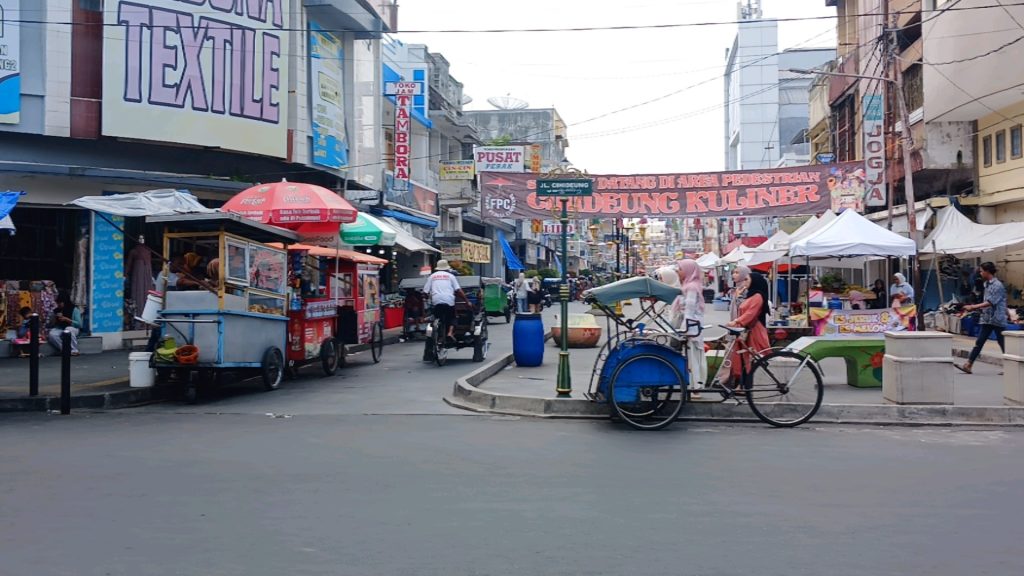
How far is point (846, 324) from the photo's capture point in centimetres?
1388

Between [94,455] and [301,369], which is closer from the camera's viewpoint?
[94,455]

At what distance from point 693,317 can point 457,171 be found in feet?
101

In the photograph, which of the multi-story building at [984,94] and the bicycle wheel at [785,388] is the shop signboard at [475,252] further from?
the bicycle wheel at [785,388]

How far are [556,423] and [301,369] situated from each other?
8012 millimetres

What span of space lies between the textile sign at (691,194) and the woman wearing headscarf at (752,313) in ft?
35.5

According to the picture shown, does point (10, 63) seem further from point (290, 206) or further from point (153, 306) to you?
point (153, 306)

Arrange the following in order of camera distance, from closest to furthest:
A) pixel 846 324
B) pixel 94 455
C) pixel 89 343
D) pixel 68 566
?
pixel 68 566
pixel 94 455
pixel 846 324
pixel 89 343

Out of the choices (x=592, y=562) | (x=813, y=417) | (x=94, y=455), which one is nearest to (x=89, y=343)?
(x=94, y=455)

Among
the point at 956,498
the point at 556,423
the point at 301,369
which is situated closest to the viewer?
the point at 956,498

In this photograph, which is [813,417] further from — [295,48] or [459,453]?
[295,48]

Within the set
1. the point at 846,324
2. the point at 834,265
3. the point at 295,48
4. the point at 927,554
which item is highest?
the point at 295,48

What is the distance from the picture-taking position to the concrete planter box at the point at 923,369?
34.5 feet

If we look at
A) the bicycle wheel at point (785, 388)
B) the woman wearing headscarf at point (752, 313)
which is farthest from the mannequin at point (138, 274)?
the bicycle wheel at point (785, 388)

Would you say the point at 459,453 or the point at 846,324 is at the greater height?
the point at 846,324
